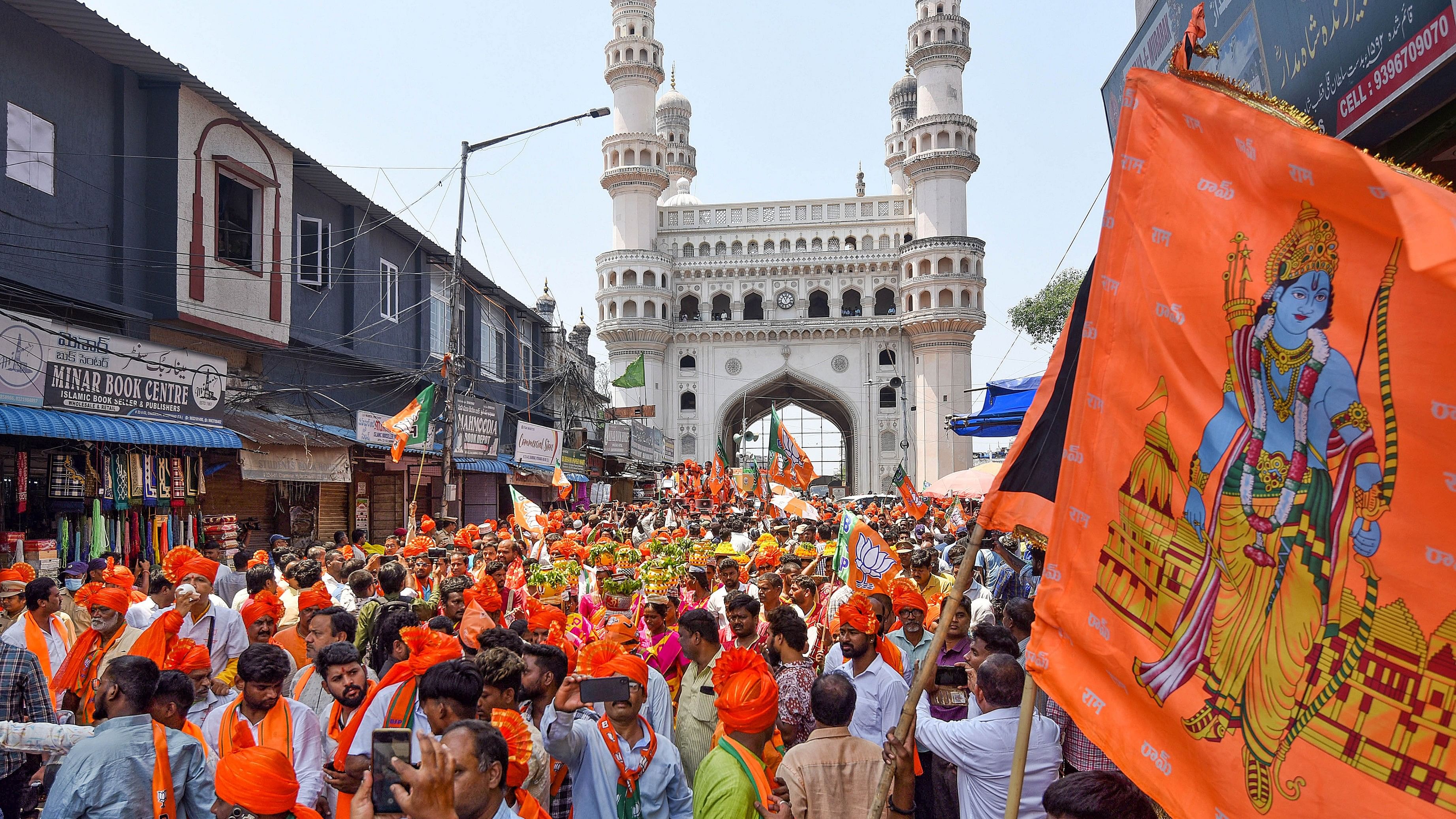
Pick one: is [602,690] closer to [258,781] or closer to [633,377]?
[258,781]

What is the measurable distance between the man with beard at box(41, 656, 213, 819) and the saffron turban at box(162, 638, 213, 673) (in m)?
0.97

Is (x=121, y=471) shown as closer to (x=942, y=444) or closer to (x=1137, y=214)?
(x=1137, y=214)

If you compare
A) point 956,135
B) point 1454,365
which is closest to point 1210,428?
point 1454,365

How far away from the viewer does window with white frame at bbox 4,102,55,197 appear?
10859 millimetres

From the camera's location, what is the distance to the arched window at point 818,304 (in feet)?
171

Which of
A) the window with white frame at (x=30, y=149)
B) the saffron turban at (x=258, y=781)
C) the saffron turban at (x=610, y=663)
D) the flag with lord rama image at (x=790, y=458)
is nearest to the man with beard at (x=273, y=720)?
the saffron turban at (x=258, y=781)

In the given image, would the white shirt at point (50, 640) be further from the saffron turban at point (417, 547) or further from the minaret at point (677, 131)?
the minaret at point (677, 131)

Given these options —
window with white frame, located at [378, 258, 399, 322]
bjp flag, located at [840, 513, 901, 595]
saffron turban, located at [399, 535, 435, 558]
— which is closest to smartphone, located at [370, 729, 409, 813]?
bjp flag, located at [840, 513, 901, 595]

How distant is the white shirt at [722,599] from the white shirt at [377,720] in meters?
2.50

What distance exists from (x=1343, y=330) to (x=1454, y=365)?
8.8 inches

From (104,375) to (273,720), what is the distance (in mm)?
8347

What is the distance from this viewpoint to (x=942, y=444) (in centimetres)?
4634

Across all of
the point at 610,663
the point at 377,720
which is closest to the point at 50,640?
the point at 377,720

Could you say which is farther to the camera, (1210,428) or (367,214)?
(367,214)
